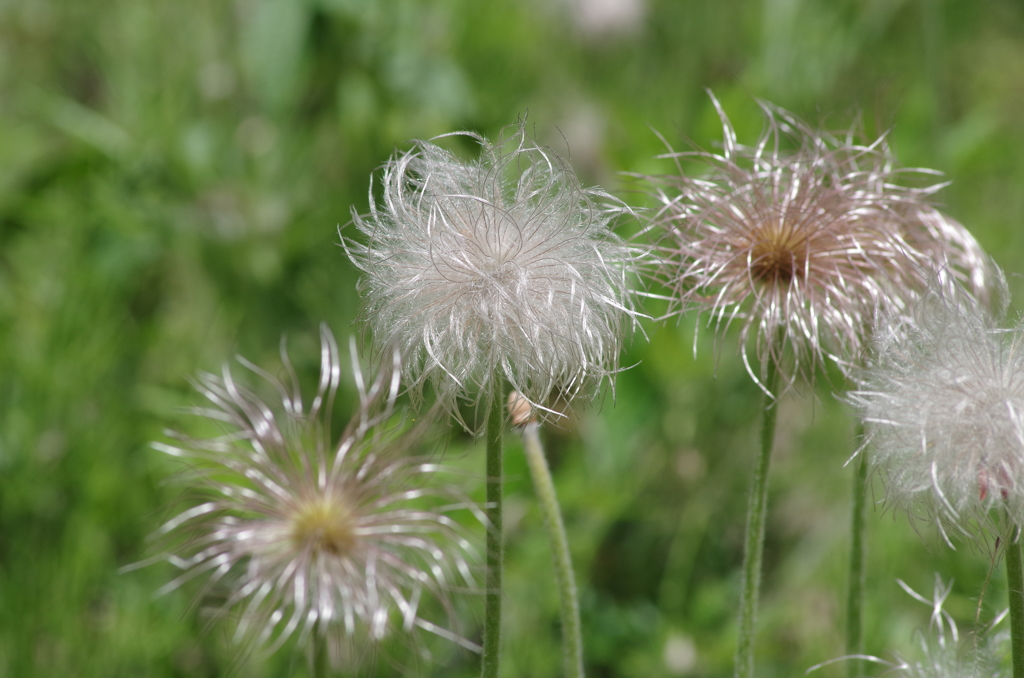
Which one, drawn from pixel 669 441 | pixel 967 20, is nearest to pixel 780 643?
pixel 669 441

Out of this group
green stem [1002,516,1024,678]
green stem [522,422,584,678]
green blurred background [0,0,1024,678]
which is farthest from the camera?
green blurred background [0,0,1024,678]

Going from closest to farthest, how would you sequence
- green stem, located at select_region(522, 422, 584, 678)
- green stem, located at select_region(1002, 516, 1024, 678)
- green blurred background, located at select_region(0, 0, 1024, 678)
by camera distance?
1. green stem, located at select_region(1002, 516, 1024, 678)
2. green stem, located at select_region(522, 422, 584, 678)
3. green blurred background, located at select_region(0, 0, 1024, 678)

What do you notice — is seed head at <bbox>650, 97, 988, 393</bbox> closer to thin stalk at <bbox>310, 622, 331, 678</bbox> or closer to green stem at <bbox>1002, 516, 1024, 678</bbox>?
green stem at <bbox>1002, 516, 1024, 678</bbox>

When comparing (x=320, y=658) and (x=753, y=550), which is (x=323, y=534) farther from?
(x=753, y=550)

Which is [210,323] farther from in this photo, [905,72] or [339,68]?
[905,72]

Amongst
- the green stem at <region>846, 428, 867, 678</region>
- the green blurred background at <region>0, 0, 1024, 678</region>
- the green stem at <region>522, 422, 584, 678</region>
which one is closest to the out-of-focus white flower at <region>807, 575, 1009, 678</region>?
the green stem at <region>846, 428, 867, 678</region>

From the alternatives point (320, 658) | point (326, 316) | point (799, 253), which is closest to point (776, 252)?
point (799, 253)

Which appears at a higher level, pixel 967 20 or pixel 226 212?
pixel 967 20
